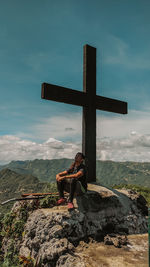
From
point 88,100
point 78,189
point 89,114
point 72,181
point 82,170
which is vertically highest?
point 88,100

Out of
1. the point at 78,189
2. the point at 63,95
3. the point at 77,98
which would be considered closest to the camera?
the point at 78,189

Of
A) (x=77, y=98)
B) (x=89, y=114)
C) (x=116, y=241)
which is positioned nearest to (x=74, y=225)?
(x=116, y=241)

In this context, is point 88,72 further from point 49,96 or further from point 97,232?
point 97,232

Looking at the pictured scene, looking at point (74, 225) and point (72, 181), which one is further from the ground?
point (72, 181)

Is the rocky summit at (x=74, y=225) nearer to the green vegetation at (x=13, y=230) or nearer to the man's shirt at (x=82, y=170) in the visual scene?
the green vegetation at (x=13, y=230)

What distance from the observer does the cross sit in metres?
7.01

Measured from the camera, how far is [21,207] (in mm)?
6328

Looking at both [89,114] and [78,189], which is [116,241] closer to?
A: [78,189]

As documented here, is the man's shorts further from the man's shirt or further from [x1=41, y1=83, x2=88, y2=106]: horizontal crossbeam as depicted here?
[x1=41, y1=83, x2=88, y2=106]: horizontal crossbeam

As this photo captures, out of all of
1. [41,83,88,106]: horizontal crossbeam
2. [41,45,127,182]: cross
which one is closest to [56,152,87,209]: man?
[41,45,127,182]: cross

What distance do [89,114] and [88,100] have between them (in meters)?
0.51

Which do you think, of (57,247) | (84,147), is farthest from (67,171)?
(57,247)

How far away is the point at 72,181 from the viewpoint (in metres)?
5.68

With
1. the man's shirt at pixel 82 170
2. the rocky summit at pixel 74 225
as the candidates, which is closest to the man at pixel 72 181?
the man's shirt at pixel 82 170
